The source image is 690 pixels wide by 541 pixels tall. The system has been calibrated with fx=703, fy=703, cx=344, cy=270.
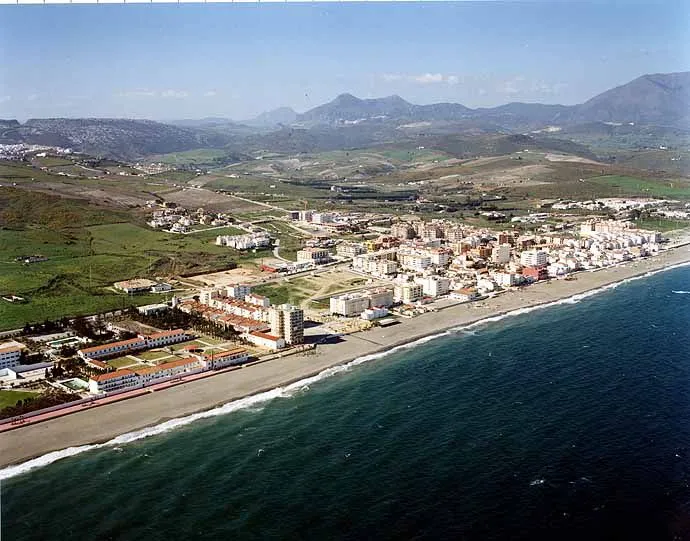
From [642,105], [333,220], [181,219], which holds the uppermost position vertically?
[642,105]

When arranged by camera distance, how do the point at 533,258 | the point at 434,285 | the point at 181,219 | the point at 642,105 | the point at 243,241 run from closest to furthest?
the point at 434,285 → the point at 533,258 → the point at 243,241 → the point at 181,219 → the point at 642,105

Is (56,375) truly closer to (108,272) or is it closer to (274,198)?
(108,272)

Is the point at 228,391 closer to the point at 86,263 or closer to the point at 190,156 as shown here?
the point at 86,263

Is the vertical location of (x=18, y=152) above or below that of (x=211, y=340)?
above

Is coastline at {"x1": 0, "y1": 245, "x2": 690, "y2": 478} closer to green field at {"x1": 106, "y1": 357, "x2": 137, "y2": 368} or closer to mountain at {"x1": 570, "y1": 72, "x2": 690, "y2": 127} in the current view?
green field at {"x1": 106, "y1": 357, "x2": 137, "y2": 368}

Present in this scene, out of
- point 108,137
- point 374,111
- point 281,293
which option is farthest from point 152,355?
point 374,111

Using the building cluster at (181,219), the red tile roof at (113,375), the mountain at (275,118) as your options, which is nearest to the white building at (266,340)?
the red tile roof at (113,375)

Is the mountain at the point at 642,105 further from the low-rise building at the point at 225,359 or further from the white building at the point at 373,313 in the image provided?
the low-rise building at the point at 225,359
